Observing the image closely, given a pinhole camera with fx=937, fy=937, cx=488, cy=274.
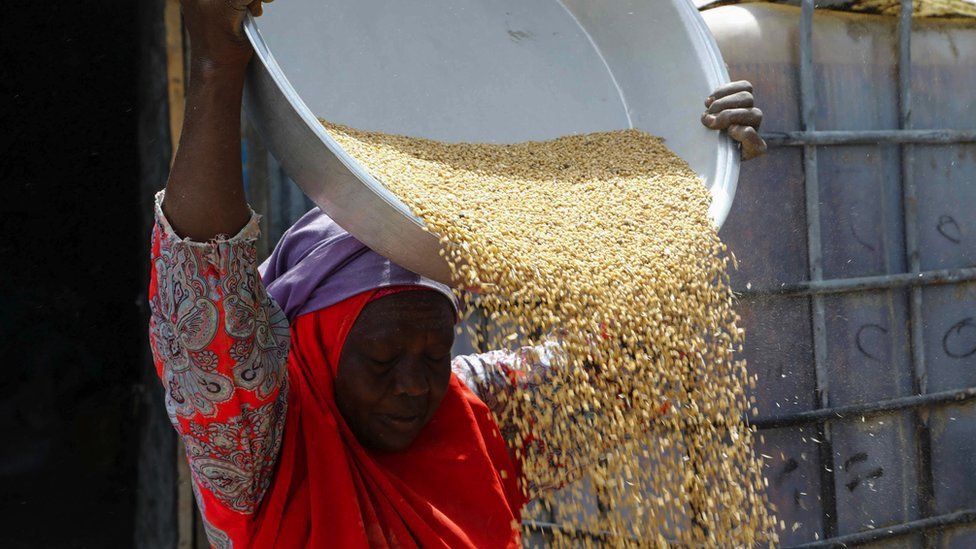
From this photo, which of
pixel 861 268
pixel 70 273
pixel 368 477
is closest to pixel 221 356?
pixel 368 477

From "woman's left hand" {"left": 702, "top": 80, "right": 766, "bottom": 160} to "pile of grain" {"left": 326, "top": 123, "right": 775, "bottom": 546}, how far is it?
14 centimetres

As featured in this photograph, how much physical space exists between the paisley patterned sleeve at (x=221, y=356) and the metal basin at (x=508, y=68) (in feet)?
1.81

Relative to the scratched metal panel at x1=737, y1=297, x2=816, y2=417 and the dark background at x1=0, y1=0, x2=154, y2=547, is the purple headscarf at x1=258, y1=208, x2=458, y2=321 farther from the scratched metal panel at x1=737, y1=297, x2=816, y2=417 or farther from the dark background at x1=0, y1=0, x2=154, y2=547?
the scratched metal panel at x1=737, y1=297, x2=816, y2=417

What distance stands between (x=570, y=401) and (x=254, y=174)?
5.60 feet

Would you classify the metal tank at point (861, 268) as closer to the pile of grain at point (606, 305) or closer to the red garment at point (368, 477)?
the pile of grain at point (606, 305)

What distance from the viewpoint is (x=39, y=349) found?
2779mm

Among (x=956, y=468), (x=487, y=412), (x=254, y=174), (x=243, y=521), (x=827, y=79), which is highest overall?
(x=827, y=79)

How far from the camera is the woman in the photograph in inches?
50.2

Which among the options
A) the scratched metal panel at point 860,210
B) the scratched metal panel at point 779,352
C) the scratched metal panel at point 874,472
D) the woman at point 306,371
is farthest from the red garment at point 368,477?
the scratched metal panel at point 860,210

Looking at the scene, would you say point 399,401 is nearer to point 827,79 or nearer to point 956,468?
point 827,79

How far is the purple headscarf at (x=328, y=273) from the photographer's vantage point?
166 centimetres

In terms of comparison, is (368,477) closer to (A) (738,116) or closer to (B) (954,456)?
(A) (738,116)

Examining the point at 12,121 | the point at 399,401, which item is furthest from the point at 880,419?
the point at 12,121

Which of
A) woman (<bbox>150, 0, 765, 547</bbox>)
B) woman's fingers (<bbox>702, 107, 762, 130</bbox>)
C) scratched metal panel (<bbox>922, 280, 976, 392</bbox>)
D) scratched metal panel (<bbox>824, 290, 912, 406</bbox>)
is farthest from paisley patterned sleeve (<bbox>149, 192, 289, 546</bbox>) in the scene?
scratched metal panel (<bbox>922, 280, 976, 392</bbox>)
